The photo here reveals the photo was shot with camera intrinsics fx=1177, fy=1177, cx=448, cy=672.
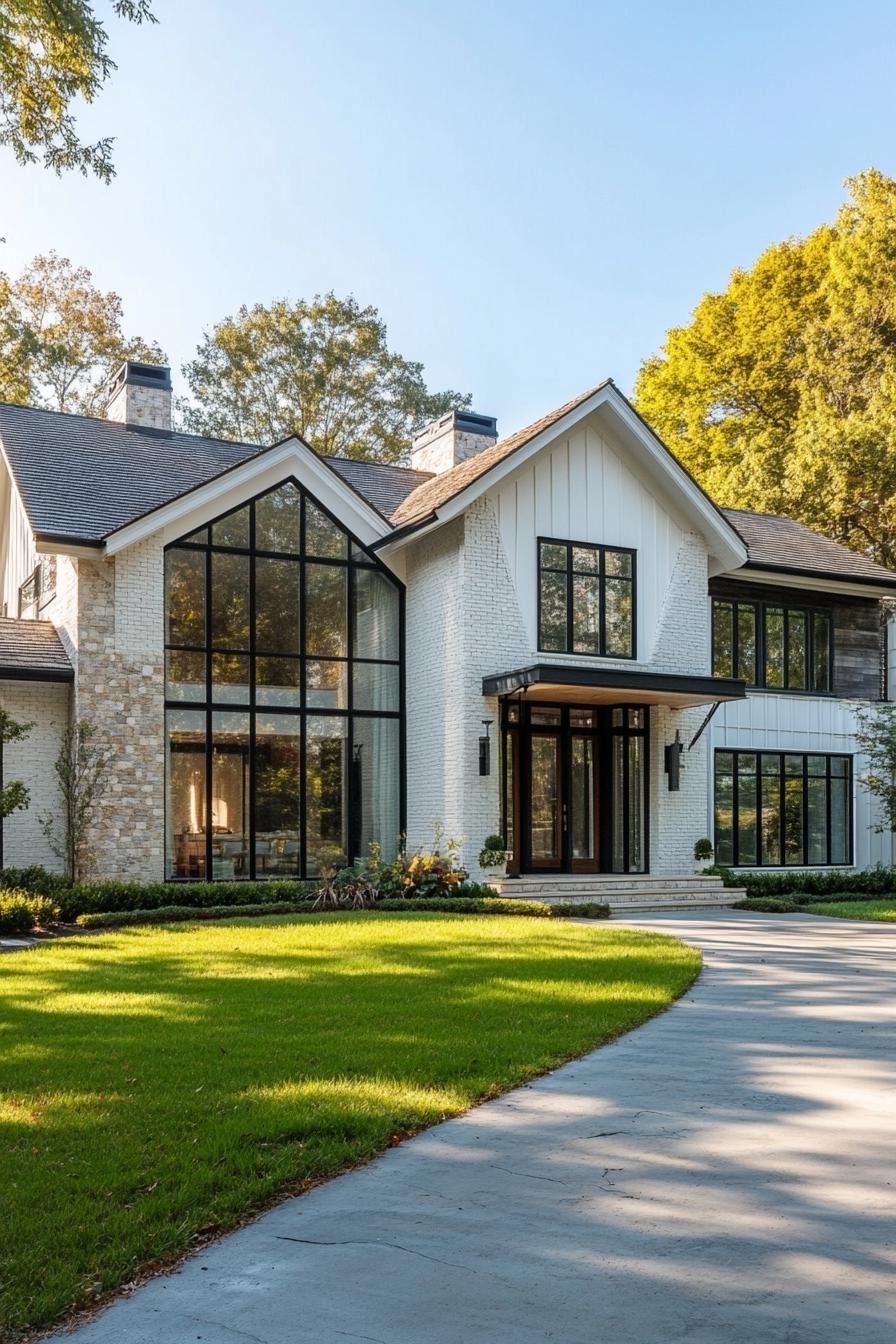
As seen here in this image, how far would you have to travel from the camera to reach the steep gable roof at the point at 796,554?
71.5ft

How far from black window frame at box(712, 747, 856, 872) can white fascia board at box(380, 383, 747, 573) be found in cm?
366

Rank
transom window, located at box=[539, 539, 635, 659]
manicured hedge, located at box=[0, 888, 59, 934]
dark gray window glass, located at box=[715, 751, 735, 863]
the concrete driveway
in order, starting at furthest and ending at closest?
dark gray window glass, located at box=[715, 751, 735, 863] < transom window, located at box=[539, 539, 635, 659] < manicured hedge, located at box=[0, 888, 59, 934] < the concrete driveway

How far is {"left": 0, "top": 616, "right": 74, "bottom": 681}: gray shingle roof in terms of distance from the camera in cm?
1622

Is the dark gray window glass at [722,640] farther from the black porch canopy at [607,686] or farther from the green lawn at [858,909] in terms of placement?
the green lawn at [858,909]

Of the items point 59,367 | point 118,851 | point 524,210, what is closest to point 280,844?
point 118,851

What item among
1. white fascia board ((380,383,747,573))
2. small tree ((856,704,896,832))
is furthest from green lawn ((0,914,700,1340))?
small tree ((856,704,896,832))

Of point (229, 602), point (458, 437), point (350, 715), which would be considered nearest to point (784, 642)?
point (458, 437)

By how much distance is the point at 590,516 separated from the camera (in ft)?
62.5

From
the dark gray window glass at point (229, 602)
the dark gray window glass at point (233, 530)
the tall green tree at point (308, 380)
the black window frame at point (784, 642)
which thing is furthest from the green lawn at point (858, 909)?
the tall green tree at point (308, 380)

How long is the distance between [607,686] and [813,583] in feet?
23.8

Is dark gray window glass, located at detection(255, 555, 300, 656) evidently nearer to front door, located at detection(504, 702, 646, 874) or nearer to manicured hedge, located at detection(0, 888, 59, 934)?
front door, located at detection(504, 702, 646, 874)

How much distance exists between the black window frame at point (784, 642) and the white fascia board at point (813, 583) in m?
0.37

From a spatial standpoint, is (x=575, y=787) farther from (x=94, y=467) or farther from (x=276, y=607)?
(x=94, y=467)

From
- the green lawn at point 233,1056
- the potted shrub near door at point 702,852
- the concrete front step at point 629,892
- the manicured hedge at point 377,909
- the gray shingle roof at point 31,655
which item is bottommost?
the concrete front step at point 629,892
